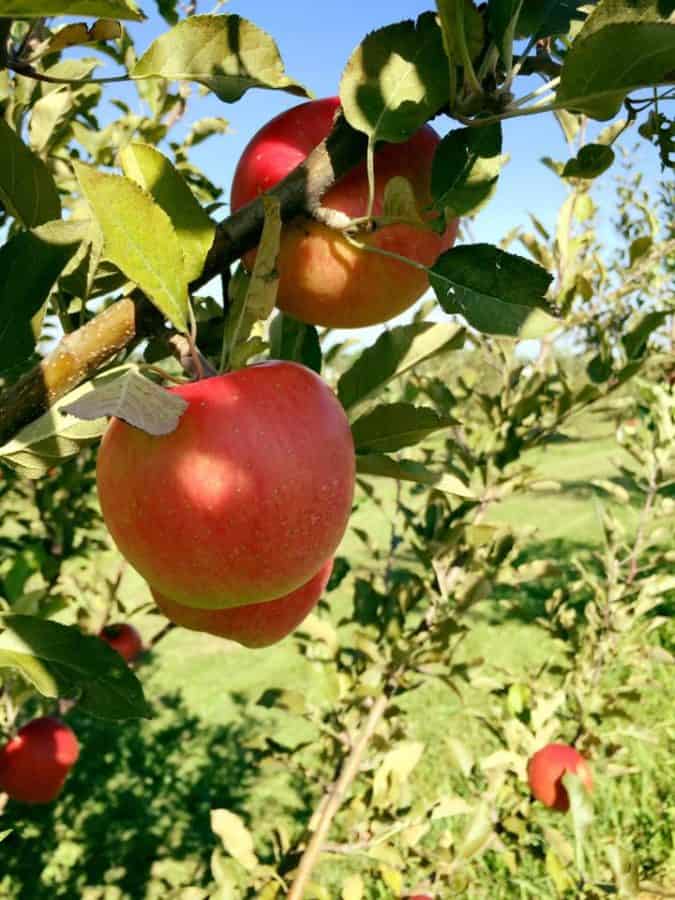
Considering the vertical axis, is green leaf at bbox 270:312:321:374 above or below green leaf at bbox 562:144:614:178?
below

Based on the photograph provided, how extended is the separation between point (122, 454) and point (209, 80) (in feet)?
1.16

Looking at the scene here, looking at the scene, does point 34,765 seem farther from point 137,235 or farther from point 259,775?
point 259,775

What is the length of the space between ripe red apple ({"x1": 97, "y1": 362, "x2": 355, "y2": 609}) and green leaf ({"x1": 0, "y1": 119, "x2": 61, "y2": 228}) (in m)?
0.27

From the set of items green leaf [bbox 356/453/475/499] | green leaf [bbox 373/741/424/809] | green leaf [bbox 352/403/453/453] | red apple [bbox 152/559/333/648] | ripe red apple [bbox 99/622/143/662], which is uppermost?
green leaf [bbox 352/403/453/453]

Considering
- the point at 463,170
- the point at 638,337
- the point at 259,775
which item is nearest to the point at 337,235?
the point at 463,170

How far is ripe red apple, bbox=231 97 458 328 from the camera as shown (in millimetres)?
675

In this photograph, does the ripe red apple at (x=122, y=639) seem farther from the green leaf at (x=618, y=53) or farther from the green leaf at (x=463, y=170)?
the green leaf at (x=618, y=53)

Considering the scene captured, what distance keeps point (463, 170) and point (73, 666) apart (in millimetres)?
620

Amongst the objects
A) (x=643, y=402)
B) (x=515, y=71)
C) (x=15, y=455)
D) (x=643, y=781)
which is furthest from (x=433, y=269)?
(x=643, y=781)

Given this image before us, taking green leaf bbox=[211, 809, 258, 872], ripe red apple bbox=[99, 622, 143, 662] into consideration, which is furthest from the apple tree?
ripe red apple bbox=[99, 622, 143, 662]

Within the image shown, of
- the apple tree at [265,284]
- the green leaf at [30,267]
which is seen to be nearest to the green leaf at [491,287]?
the apple tree at [265,284]

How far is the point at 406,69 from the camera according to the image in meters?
0.62

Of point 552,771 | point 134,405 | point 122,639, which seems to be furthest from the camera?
point 122,639

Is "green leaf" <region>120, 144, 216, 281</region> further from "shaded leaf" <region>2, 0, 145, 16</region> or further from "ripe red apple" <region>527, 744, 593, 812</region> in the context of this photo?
"ripe red apple" <region>527, 744, 593, 812</region>
